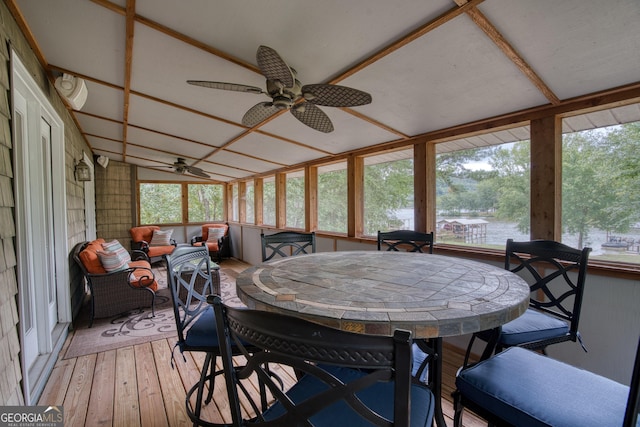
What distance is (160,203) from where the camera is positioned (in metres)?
7.51

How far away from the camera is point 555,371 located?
114 centimetres

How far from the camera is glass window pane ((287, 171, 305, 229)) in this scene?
Result: 17.3 feet

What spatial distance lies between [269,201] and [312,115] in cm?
440

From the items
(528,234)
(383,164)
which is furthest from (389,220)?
(528,234)

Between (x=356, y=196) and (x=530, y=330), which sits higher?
(x=356, y=196)

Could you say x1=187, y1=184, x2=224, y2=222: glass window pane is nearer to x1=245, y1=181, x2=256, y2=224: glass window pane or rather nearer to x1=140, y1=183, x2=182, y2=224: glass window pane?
x1=140, y1=183, x2=182, y2=224: glass window pane

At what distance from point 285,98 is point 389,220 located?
2.28 meters

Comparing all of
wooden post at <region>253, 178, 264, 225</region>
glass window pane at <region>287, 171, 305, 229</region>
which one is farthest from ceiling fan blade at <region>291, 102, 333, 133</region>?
wooden post at <region>253, 178, 264, 225</region>

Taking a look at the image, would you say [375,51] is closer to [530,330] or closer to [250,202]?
[530,330]

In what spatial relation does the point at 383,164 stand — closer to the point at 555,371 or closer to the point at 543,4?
the point at 543,4

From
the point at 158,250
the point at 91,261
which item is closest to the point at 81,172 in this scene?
the point at 91,261

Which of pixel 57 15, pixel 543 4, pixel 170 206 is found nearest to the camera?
pixel 543 4

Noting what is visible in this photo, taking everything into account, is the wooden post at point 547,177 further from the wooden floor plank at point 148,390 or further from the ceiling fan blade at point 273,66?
the wooden floor plank at point 148,390

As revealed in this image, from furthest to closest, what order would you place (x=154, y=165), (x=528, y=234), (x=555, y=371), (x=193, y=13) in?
(x=154, y=165) → (x=528, y=234) → (x=193, y=13) → (x=555, y=371)
